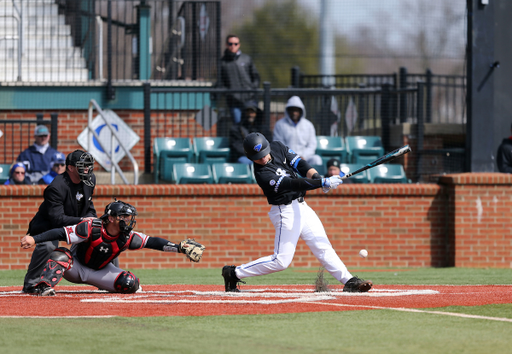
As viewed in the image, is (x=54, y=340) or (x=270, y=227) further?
(x=270, y=227)

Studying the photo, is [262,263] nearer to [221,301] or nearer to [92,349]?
[221,301]

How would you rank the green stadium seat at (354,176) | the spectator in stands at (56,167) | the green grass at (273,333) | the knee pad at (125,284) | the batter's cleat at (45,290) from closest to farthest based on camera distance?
the green grass at (273,333) < the batter's cleat at (45,290) < the knee pad at (125,284) < the spectator in stands at (56,167) < the green stadium seat at (354,176)

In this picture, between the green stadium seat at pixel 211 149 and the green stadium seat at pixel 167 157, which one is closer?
the green stadium seat at pixel 167 157

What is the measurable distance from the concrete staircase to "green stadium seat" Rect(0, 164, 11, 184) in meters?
2.85

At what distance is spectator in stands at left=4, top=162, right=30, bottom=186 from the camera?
1233 centimetres

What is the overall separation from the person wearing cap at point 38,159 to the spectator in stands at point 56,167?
0.26 meters

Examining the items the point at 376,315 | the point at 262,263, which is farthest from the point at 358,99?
the point at 376,315

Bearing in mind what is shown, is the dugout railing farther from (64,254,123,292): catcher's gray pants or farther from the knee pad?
the knee pad

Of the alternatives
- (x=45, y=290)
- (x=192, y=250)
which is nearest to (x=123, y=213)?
(x=192, y=250)

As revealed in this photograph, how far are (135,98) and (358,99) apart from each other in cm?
458

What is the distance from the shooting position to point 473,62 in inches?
520

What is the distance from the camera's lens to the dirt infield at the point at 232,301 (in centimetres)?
630

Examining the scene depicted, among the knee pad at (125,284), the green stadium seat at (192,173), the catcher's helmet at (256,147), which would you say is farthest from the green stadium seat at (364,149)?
the knee pad at (125,284)

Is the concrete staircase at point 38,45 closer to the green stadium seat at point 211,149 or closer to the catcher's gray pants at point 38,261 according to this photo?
the green stadium seat at point 211,149
